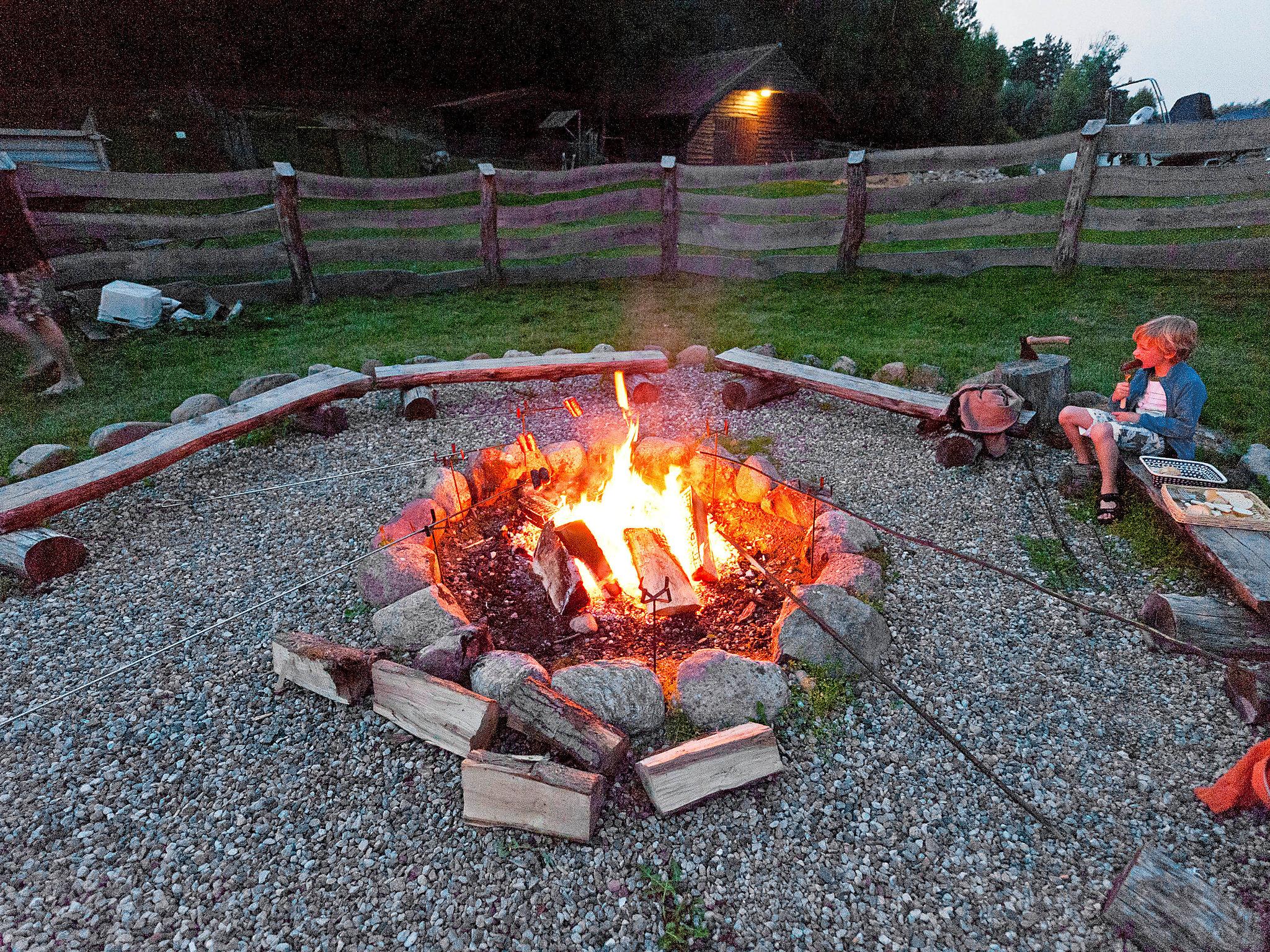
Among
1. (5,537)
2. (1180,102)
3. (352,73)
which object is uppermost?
(352,73)

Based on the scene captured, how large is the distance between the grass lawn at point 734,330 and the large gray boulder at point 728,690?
4.40m

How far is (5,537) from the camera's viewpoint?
13.0 ft

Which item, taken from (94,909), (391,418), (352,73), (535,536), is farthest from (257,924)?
(352,73)

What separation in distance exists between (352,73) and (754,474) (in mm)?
29120

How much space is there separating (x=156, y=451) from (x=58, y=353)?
3.18 m

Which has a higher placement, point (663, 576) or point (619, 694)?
point (663, 576)

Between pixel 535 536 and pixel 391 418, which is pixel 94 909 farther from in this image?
pixel 391 418

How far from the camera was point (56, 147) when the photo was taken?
11.5m

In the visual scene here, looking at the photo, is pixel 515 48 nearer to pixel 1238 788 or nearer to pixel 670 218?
pixel 670 218

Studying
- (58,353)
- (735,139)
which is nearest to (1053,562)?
(58,353)

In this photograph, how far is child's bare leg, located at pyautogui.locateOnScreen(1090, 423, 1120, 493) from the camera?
14.3 feet

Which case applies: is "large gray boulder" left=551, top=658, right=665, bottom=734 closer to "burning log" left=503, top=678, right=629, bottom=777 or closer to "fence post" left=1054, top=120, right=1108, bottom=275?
"burning log" left=503, top=678, right=629, bottom=777

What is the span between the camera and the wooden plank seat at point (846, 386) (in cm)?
524

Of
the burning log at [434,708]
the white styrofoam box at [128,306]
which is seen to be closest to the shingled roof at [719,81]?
the white styrofoam box at [128,306]
